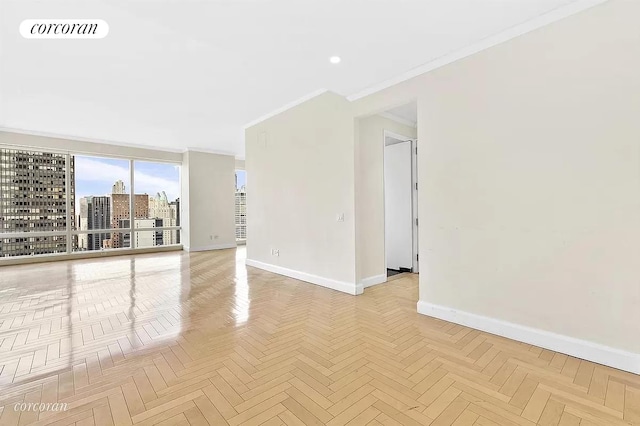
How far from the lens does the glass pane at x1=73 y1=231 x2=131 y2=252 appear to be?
275 inches

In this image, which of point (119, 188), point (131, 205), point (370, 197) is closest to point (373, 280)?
point (370, 197)

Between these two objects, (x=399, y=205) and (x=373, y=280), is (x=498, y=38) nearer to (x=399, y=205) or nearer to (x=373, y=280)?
(x=399, y=205)

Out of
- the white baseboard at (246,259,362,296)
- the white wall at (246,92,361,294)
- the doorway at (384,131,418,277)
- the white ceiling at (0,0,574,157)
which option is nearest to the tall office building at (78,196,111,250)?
the white ceiling at (0,0,574,157)

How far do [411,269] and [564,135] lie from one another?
3431mm

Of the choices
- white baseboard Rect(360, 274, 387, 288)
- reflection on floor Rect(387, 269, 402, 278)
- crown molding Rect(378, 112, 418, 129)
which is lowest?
reflection on floor Rect(387, 269, 402, 278)

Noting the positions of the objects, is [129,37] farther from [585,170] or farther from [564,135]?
[585,170]

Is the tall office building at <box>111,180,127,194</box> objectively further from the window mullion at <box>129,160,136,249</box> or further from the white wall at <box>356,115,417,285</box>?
the white wall at <box>356,115,417,285</box>

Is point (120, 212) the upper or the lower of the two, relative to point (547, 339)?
upper

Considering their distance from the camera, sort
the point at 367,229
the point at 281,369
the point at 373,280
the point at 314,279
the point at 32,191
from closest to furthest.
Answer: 1. the point at 281,369
2. the point at 367,229
3. the point at 373,280
4. the point at 314,279
5. the point at 32,191

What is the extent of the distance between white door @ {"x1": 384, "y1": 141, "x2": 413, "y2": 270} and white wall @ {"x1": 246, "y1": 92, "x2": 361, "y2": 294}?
1538 millimetres

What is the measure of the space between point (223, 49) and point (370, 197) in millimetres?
2703

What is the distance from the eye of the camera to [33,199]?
6438 mm

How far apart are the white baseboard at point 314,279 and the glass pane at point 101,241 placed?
4413 millimetres

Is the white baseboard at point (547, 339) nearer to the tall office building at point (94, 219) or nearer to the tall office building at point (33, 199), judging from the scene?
the tall office building at point (94, 219)
